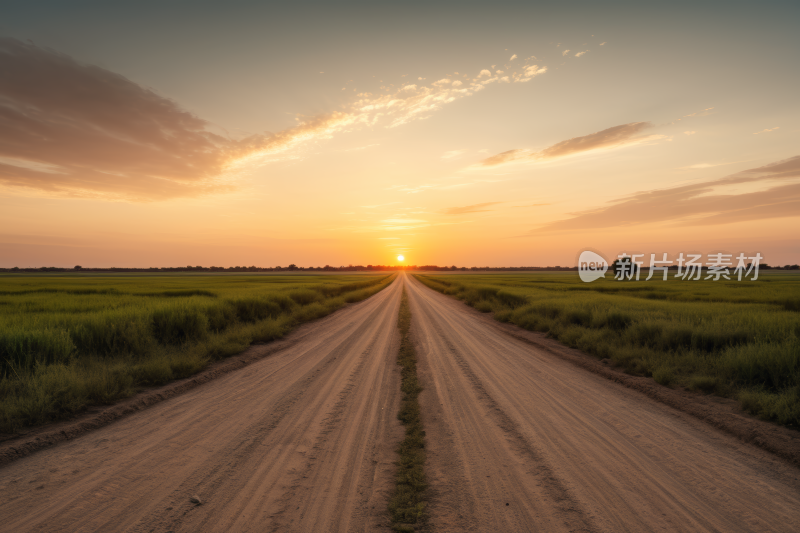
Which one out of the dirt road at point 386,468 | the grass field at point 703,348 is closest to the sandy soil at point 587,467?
the dirt road at point 386,468

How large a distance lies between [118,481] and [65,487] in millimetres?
583

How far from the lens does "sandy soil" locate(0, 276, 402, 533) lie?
402 cm

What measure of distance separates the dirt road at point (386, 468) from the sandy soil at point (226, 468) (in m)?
0.02

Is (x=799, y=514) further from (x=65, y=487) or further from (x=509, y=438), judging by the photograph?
(x=65, y=487)

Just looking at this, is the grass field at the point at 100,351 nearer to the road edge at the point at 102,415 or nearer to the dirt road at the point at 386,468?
the road edge at the point at 102,415

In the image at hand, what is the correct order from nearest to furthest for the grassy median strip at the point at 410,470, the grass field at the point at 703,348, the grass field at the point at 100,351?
the grassy median strip at the point at 410,470, the grass field at the point at 100,351, the grass field at the point at 703,348

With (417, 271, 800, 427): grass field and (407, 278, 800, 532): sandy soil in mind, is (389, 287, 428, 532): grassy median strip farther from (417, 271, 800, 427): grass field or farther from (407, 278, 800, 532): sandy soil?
(417, 271, 800, 427): grass field

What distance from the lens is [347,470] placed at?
16.4 ft

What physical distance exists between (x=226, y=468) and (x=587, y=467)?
4943 millimetres

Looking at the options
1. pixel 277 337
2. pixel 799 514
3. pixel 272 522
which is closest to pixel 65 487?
pixel 272 522

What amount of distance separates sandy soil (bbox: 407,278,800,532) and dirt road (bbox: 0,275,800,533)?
0.02m

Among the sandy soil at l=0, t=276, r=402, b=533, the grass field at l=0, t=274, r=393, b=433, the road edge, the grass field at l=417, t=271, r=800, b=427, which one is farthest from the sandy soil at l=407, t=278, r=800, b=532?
the grass field at l=0, t=274, r=393, b=433

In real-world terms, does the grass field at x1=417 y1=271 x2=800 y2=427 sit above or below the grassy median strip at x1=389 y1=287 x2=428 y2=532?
above

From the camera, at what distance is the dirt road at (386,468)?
13.2 feet
